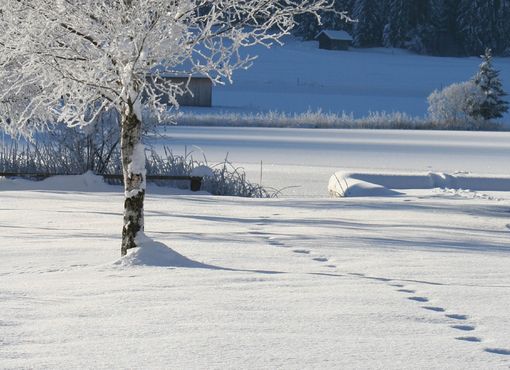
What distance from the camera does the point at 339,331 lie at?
574 centimetres

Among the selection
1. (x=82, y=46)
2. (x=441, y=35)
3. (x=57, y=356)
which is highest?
(x=441, y=35)

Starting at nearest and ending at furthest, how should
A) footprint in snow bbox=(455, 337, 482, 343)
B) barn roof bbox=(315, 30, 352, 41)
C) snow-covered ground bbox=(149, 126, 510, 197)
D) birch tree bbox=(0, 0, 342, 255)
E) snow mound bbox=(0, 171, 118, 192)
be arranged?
footprint in snow bbox=(455, 337, 482, 343) → birch tree bbox=(0, 0, 342, 255) → snow mound bbox=(0, 171, 118, 192) → snow-covered ground bbox=(149, 126, 510, 197) → barn roof bbox=(315, 30, 352, 41)

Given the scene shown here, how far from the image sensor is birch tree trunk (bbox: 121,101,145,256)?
28.6 feet

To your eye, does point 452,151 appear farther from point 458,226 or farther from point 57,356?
point 57,356

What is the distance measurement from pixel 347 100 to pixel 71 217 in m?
54.2

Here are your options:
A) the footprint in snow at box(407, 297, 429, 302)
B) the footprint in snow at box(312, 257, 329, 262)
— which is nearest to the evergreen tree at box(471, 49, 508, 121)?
the footprint in snow at box(312, 257, 329, 262)

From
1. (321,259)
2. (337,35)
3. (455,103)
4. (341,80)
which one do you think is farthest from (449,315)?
(337,35)

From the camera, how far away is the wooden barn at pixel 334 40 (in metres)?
95.6

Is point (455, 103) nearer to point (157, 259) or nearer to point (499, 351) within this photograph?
point (157, 259)

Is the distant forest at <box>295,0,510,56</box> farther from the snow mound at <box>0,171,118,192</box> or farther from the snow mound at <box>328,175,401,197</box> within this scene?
the snow mound at <box>0,171,118,192</box>

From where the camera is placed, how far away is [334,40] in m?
95.6

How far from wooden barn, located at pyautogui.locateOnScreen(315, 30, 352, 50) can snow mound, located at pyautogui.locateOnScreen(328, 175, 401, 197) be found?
78788 millimetres

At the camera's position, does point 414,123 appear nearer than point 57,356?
No

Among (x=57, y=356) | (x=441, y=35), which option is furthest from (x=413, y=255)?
(x=441, y=35)
